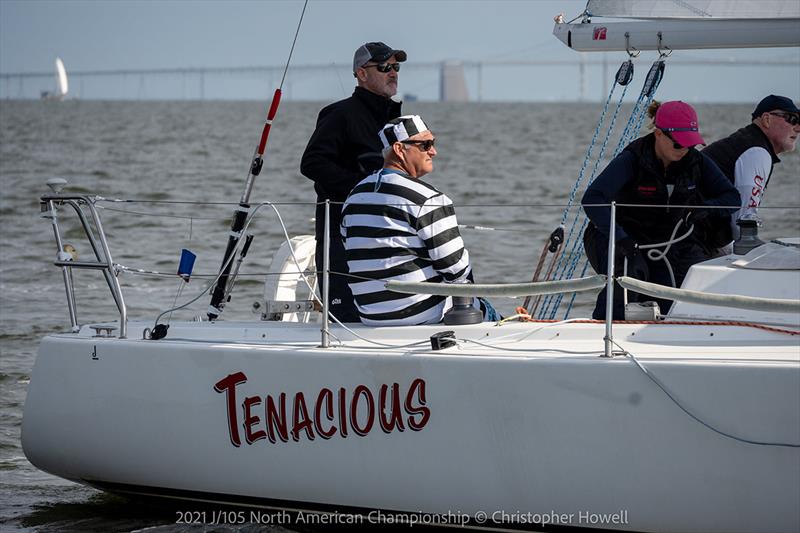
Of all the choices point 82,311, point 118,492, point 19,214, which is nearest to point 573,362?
point 118,492

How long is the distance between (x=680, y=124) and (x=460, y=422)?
1.41 meters

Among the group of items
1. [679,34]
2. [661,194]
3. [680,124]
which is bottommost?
[661,194]

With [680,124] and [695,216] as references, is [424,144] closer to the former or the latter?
[680,124]

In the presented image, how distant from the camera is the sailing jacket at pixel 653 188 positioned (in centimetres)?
463

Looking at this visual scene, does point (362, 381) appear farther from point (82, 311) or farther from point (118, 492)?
point (82, 311)

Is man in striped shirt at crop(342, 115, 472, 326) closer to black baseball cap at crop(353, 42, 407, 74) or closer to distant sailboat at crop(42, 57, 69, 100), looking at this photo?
black baseball cap at crop(353, 42, 407, 74)

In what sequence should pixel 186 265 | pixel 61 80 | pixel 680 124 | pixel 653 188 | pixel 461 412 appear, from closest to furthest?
1. pixel 461 412
2. pixel 680 124
3. pixel 653 188
4. pixel 186 265
5. pixel 61 80

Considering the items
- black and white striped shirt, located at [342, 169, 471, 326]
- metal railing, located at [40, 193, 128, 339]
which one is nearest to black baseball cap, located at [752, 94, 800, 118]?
black and white striped shirt, located at [342, 169, 471, 326]

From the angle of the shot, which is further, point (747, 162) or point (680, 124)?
point (747, 162)

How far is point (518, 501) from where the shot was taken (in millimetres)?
3959

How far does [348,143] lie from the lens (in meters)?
5.08

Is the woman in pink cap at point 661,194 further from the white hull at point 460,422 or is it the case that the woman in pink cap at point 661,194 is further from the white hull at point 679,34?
the white hull at point 460,422

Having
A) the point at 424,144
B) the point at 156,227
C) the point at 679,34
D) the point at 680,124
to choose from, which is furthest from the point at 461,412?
the point at 156,227

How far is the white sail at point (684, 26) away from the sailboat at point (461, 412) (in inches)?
37.3
